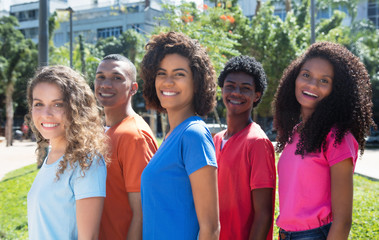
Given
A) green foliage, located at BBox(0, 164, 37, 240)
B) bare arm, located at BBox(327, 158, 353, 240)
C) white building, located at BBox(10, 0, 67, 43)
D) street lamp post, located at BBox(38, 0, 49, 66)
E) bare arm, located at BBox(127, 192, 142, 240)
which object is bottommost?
green foliage, located at BBox(0, 164, 37, 240)

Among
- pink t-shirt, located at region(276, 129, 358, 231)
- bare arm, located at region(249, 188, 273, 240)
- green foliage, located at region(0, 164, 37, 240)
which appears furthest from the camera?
green foliage, located at region(0, 164, 37, 240)

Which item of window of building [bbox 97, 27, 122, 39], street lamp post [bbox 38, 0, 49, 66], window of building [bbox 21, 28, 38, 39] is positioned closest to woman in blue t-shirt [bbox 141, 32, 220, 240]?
street lamp post [bbox 38, 0, 49, 66]

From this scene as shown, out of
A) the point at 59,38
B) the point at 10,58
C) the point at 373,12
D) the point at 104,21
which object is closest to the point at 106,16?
the point at 104,21

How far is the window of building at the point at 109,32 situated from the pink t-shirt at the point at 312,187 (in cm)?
4590

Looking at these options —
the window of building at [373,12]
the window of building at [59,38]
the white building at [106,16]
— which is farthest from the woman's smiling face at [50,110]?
the window of building at [59,38]

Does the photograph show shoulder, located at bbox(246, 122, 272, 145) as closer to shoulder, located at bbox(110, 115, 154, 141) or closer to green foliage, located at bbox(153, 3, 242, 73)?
shoulder, located at bbox(110, 115, 154, 141)

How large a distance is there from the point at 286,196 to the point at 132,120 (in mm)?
1198

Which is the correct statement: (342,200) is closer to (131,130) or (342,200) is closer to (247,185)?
(247,185)

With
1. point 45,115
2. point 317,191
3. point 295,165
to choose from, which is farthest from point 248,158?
point 45,115

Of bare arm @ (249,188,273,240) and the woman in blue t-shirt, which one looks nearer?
the woman in blue t-shirt

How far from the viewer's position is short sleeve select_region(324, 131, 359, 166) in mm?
2229

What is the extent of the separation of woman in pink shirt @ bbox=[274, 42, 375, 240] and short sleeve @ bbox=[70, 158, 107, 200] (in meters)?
1.13

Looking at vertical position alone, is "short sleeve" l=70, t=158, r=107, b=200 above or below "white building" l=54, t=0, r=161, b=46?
below

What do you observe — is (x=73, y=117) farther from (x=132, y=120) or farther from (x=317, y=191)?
(x=317, y=191)
